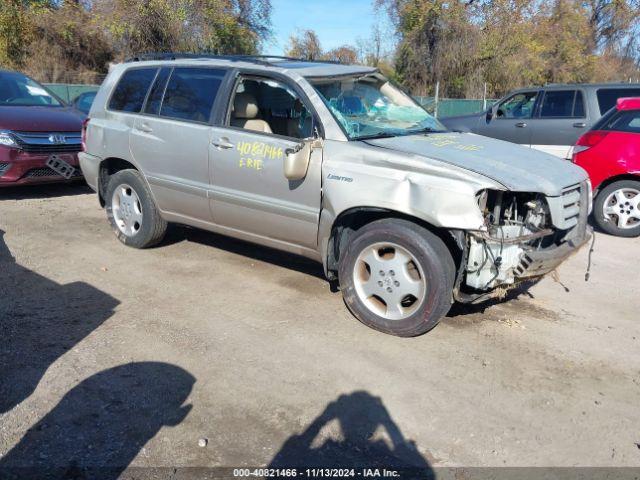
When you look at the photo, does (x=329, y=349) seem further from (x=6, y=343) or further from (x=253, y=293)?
(x=6, y=343)

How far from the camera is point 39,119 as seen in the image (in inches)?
307

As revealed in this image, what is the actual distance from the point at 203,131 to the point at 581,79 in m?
34.3

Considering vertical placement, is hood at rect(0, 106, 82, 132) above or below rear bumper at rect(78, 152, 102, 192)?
above

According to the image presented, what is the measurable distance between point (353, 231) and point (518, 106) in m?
6.92

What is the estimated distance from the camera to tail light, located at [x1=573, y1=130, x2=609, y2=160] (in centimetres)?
706

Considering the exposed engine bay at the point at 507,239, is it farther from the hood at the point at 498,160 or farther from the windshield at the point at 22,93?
the windshield at the point at 22,93

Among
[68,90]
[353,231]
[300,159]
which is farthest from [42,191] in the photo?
[68,90]

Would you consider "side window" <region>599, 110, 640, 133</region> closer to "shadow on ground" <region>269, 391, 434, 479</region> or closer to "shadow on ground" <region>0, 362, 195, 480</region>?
"shadow on ground" <region>269, 391, 434, 479</region>

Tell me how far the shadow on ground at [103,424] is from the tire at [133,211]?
2275 mm

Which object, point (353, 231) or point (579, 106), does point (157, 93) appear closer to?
point (353, 231)

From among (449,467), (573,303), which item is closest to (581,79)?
(573,303)

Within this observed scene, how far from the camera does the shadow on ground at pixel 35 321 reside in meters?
3.35

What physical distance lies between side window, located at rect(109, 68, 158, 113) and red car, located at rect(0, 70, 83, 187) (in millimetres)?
2442

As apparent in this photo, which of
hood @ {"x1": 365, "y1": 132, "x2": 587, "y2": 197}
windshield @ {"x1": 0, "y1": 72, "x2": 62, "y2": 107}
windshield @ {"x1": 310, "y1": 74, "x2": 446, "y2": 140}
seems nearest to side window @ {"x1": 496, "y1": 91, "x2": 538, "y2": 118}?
windshield @ {"x1": 310, "y1": 74, "x2": 446, "y2": 140}
